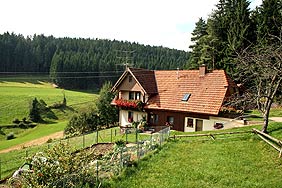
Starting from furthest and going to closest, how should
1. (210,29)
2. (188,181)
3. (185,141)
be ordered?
(210,29) → (185,141) → (188,181)

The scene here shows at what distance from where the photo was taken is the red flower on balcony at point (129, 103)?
112 feet

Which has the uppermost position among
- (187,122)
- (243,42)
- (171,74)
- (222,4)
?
(222,4)

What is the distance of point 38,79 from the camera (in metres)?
120

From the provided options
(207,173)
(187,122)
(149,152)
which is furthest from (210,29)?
(207,173)

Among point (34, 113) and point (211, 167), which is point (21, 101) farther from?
point (211, 167)

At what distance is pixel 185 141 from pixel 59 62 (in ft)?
350

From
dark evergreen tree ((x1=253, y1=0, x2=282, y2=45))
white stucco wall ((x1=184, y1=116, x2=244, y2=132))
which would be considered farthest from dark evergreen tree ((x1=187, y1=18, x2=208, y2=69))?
white stucco wall ((x1=184, y1=116, x2=244, y2=132))

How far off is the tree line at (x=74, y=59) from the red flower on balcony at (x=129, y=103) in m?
59.7

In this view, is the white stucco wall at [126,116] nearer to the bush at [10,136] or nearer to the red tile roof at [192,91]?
the red tile roof at [192,91]

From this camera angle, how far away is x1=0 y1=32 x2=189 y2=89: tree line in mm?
116625

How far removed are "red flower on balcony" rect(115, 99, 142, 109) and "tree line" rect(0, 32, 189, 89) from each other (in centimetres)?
5969

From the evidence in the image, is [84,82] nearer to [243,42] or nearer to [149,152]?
[243,42]

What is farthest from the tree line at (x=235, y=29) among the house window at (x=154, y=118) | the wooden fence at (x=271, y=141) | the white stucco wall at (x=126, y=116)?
the wooden fence at (x=271, y=141)

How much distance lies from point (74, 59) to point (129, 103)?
9094 centimetres
